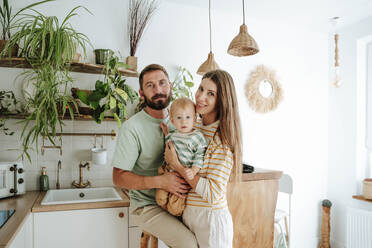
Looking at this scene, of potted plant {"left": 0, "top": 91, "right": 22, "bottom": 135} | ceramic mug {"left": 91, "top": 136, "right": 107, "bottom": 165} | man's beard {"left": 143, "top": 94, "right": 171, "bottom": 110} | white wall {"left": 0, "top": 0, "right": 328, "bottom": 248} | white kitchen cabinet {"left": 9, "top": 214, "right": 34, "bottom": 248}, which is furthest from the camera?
white wall {"left": 0, "top": 0, "right": 328, "bottom": 248}

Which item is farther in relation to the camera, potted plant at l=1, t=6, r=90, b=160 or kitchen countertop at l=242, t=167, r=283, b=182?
potted plant at l=1, t=6, r=90, b=160

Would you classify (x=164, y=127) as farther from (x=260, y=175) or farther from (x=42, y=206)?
(x=42, y=206)

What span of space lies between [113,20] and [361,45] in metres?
2.91

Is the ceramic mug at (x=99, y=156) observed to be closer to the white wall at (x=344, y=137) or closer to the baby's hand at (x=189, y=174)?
the baby's hand at (x=189, y=174)

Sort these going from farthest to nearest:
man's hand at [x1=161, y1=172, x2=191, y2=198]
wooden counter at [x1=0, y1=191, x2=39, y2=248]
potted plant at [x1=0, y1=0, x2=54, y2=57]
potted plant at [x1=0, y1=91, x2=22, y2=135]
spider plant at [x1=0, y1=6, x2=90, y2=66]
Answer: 1. potted plant at [x1=0, y1=91, x2=22, y2=135]
2. potted plant at [x1=0, y1=0, x2=54, y2=57]
3. spider plant at [x1=0, y1=6, x2=90, y2=66]
4. man's hand at [x1=161, y1=172, x2=191, y2=198]
5. wooden counter at [x1=0, y1=191, x2=39, y2=248]

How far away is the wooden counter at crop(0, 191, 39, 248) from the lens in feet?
4.64

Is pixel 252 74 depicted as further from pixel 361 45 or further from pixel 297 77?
pixel 361 45

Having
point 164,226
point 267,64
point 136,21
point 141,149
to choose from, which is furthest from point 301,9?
point 164,226

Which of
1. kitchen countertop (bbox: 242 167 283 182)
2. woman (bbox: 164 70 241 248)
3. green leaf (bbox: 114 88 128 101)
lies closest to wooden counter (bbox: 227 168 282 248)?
kitchen countertop (bbox: 242 167 283 182)

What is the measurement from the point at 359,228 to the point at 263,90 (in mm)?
1856

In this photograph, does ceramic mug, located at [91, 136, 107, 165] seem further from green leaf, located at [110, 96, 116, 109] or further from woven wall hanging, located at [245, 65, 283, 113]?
woven wall hanging, located at [245, 65, 283, 113]

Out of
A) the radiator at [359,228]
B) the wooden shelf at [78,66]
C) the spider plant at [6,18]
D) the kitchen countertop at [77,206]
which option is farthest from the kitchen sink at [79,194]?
the radiator at [359,228]

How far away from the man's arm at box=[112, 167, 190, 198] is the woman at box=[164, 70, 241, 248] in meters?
0.05

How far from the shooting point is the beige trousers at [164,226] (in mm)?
1499
